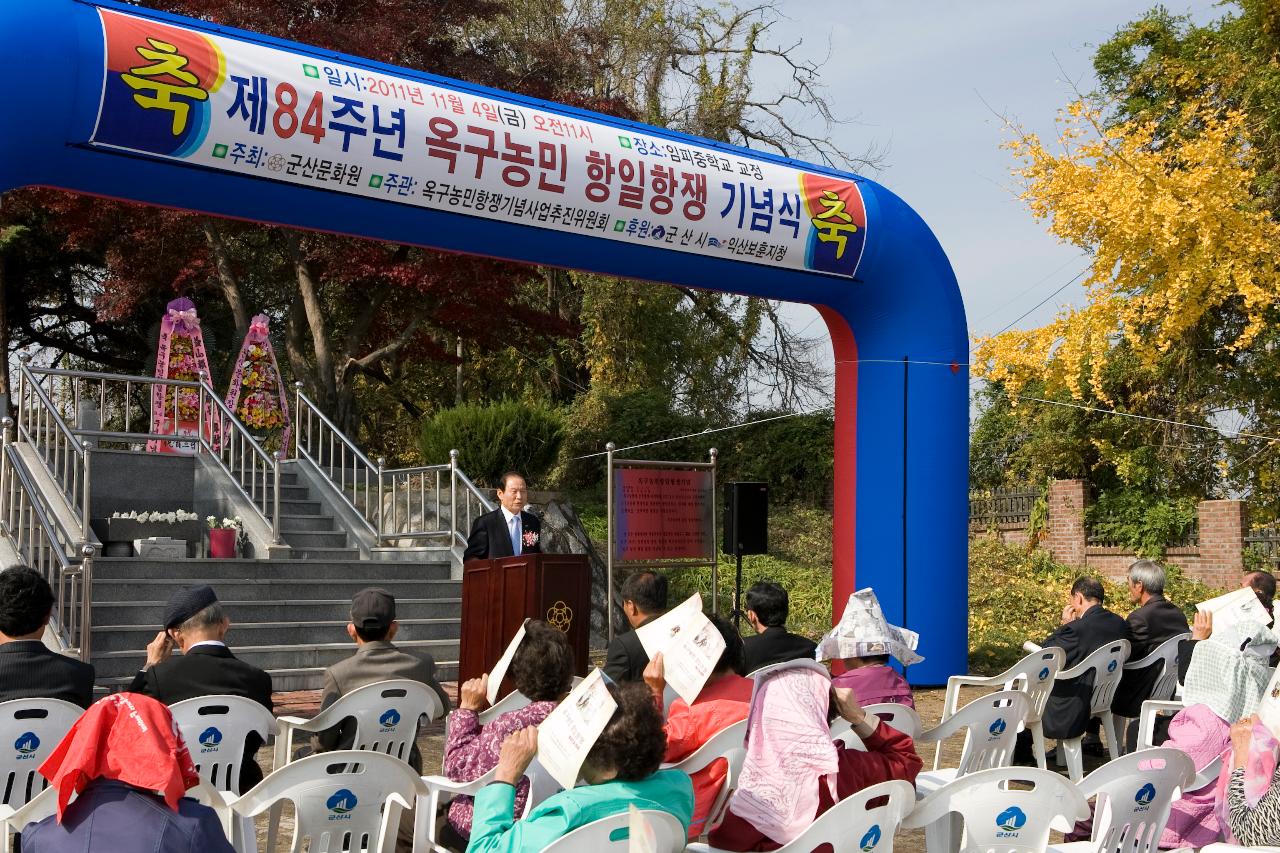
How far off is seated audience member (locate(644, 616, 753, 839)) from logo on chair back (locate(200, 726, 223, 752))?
1.36 meters

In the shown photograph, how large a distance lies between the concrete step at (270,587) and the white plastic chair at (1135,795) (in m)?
7.17

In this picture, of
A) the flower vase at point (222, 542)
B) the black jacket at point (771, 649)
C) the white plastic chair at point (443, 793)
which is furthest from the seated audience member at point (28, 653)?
the flower vase at point (222, 542)

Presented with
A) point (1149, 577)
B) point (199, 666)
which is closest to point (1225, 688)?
point (1149, 577)

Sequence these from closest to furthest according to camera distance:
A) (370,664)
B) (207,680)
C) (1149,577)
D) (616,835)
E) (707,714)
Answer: (616,835), (707,714), (207,680), (370,664), (1149,577)

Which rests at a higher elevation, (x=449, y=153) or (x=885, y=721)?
(x=449, y=153)

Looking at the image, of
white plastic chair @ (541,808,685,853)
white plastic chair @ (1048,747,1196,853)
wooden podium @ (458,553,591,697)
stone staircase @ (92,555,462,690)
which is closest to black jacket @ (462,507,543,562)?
wooden podium @ (458,553,591,697)

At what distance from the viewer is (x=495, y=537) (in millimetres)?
7898

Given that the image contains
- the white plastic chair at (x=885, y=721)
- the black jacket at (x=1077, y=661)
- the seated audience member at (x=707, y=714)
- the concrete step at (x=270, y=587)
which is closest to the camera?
the seated audience member at (x=707, y=714)

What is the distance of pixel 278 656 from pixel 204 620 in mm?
5288

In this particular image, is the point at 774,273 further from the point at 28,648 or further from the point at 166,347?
the point at 166,347

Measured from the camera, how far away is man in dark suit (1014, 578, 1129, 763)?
6.55 m

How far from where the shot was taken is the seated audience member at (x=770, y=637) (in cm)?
496

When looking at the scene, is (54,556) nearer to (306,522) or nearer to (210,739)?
(306,522)

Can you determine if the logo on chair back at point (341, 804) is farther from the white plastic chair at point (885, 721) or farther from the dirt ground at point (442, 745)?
the dirt ground at point (442, 745)
